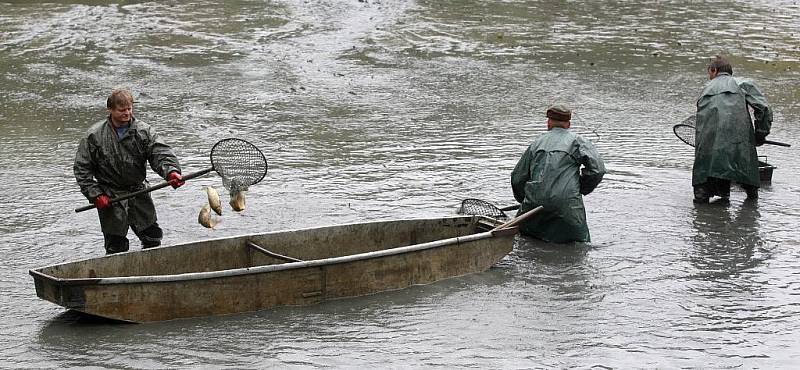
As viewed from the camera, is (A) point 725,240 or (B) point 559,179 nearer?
(B) point 559,179

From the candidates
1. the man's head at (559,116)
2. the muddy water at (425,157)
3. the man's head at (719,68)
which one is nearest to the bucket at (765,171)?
the muddy water at (425,157)

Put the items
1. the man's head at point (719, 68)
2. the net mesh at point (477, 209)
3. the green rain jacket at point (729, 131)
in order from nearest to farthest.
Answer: the net mesh at point (477, 209)
the green rain jacket at point (729, 131)
the man's head at point (719, 68)

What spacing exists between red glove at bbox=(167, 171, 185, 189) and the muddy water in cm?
121

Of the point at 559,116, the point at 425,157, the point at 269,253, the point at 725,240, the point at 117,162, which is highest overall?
the point at 559,116

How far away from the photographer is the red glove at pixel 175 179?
8.57 m

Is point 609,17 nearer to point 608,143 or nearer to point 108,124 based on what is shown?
point 608,143

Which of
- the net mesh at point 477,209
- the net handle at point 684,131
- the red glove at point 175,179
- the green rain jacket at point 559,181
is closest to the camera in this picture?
the red glove at point 175,179

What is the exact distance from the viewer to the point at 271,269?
7.99 meters

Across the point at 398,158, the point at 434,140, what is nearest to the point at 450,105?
the point at 434,140

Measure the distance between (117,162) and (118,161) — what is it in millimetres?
15

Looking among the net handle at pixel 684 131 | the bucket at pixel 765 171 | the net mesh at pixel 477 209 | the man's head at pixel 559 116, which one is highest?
the man's head at pixel 559 116

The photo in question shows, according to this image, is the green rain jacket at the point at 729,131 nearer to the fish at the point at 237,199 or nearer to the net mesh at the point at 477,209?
the net mesh at the point at 477,209

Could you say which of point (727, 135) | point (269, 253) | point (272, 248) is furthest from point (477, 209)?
point (727, 135)

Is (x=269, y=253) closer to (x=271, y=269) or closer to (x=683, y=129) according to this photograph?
(x=271, y=269)
